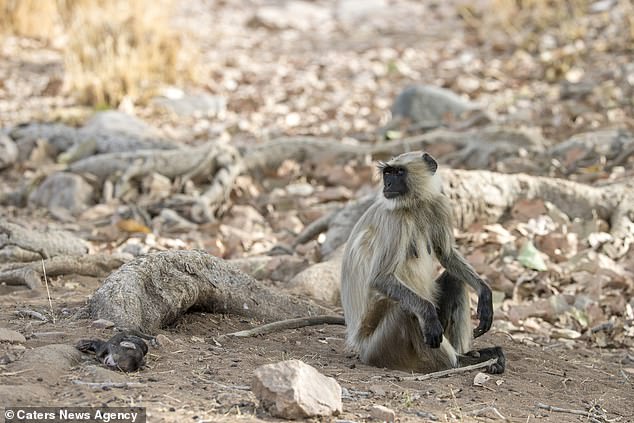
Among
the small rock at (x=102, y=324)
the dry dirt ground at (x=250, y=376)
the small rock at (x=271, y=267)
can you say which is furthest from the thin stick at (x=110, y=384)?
the small rock at (x=271, y=267)

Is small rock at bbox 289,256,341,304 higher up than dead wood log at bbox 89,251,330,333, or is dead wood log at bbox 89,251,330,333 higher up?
dead wood log at bbox 89,251,330,333

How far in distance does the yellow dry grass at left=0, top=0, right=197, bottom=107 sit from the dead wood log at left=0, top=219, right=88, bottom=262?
5.62 meters

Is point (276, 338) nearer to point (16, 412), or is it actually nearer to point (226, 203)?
point (16, 412)

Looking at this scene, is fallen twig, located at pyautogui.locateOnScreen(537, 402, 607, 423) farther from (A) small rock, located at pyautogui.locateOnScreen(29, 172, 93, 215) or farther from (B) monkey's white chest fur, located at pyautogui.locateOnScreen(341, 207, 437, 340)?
(A) small rock, located at pyautogui.locateOnScreen(29, 172, 93, 215)

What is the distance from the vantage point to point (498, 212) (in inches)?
290

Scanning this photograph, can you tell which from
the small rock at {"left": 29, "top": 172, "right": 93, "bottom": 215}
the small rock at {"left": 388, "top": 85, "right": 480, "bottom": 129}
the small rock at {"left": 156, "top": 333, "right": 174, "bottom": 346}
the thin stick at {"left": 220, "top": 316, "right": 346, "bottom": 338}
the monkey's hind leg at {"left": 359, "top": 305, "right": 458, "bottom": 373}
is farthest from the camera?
the small rock at {"left": 388, "top": 85, "right": 480, "bottom": 129}

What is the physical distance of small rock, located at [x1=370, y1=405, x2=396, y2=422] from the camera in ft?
10.7

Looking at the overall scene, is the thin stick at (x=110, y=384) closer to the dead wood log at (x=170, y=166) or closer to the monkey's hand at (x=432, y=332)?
the monkey's hand at (x=432, y=332)

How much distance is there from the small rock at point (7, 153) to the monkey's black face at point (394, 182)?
6.32 meters

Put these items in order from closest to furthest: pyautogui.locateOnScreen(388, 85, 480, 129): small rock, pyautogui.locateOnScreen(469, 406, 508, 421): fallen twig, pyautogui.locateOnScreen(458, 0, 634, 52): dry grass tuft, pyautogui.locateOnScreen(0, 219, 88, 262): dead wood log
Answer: pyautogui.locateOnScreen(469, 406, 508, 421): fallen twig
pyautogui.locateOnScreen(0, 219, 88, 262): dead wood log
pyautogui.locateOnScreen(388, 85, 480, 129): small rock
pyautogui.locateOnScreen(458, 0, 634, 52): dry grass tuft

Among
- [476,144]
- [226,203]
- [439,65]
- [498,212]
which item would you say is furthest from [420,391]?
[439,65]

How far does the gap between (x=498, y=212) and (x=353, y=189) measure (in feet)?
6.14

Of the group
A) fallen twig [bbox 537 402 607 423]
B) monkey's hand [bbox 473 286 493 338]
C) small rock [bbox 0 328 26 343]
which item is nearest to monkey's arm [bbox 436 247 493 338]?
monkey's hand [bbox 473 286 493 338]

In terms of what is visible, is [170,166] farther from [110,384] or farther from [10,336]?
[110,384]
